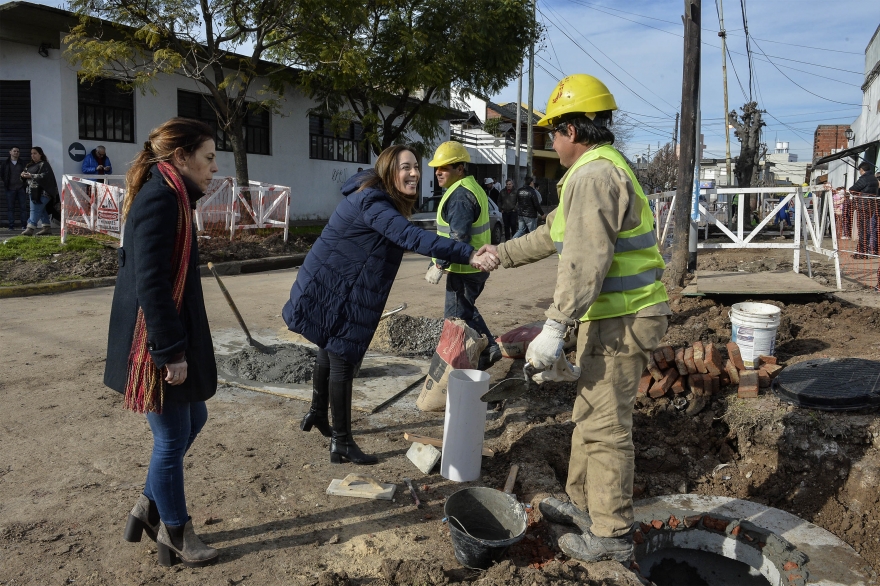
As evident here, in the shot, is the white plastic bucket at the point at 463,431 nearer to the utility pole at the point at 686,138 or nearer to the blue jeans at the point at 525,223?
the utility pole at the point at 686,138

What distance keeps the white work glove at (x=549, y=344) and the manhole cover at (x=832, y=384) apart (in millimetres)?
2485

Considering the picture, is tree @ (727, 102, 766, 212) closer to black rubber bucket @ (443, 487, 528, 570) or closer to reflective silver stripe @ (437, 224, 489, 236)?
reflective silver stripe @ (437, 224, 489, 236)

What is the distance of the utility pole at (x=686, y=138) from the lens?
931 cm

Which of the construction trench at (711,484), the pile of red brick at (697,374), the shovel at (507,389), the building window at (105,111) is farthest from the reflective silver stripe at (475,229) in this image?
the building window at (105,111)

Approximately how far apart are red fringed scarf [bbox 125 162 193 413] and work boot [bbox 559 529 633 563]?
1828 mm

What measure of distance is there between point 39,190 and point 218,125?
6.72 meters

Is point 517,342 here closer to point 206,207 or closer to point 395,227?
point 395,227

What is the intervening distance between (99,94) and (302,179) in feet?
23.7

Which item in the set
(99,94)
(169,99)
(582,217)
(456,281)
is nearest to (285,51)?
(169,99)

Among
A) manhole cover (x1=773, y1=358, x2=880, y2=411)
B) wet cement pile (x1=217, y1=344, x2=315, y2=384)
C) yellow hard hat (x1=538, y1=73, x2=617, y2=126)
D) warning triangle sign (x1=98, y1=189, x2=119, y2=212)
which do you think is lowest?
wet cement pile (x1=217, y1=344, x2=315, y2=384)

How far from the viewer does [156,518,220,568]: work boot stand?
283 centimetres

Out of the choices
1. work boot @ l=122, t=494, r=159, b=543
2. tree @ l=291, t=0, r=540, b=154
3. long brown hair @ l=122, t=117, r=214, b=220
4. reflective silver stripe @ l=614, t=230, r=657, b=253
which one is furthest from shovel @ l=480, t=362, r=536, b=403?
tree @ l=291, t=0, r=540, b=154

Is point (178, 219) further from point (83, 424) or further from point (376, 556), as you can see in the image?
point (83, 424)

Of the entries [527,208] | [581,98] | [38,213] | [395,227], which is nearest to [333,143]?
[527,208]
